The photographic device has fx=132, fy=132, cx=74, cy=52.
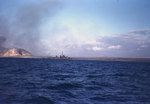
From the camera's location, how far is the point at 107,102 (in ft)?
37.9

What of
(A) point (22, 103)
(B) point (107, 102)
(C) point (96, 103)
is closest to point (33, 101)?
(A) point (22, 103)

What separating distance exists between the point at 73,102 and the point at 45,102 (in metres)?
2.38

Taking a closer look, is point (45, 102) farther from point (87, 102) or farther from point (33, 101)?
point (87, 102)

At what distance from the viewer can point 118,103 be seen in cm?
1132

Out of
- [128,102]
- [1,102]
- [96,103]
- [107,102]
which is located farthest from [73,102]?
[1,102]

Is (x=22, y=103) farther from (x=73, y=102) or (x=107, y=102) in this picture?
(x=107, y=102)

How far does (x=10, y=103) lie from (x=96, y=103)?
272 inches

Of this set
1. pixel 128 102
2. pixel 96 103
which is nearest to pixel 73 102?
pixel 96 103

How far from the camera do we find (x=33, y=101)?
11.2 m

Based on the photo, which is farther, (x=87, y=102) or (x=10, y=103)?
(x=87, y=102)

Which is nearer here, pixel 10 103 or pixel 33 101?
pixel 10 103

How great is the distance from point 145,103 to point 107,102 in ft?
10.8

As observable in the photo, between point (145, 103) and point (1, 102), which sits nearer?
point (1, 102)

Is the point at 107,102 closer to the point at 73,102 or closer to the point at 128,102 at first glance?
the point at 128,102
